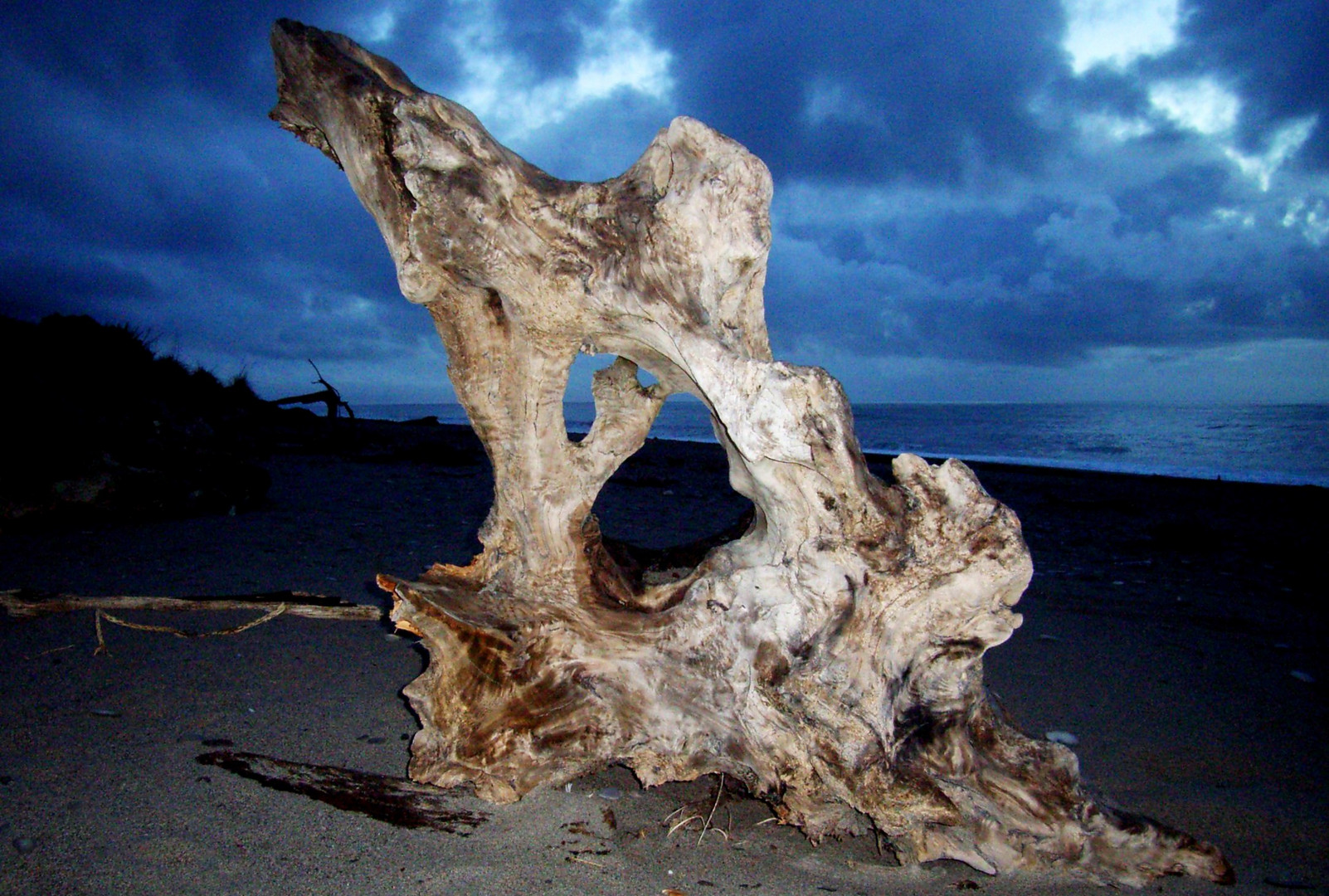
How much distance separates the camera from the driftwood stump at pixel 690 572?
2324 millimetres

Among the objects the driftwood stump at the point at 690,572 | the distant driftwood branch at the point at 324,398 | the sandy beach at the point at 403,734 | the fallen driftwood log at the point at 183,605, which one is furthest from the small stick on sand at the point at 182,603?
the distant driftwood branch at the point at 324,398

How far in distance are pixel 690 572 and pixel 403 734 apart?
1347mm

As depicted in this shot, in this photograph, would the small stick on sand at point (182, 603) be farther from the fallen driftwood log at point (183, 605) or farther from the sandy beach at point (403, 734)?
the sandy beach at point (403, 734)

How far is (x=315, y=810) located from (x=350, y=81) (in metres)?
2.45

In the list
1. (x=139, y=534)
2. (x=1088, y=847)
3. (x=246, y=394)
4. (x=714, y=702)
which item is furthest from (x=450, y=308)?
(x=246, y=394)

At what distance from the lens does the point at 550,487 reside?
2.92 m

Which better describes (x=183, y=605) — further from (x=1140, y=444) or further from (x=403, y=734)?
(x=1140, y=444)

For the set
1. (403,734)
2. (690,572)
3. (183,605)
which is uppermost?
(690,572)

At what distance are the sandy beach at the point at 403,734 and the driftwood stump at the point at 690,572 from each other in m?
0.18

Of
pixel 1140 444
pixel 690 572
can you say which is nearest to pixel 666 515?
pixel 690 572

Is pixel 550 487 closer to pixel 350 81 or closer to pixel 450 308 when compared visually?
pixel 450 308

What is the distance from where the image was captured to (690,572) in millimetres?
3039

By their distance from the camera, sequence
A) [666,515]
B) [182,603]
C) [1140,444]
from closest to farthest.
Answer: [182,603] < [666,515] < [1140,444]

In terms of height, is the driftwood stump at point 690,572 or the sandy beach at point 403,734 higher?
the driftwood stump at point 690,572
